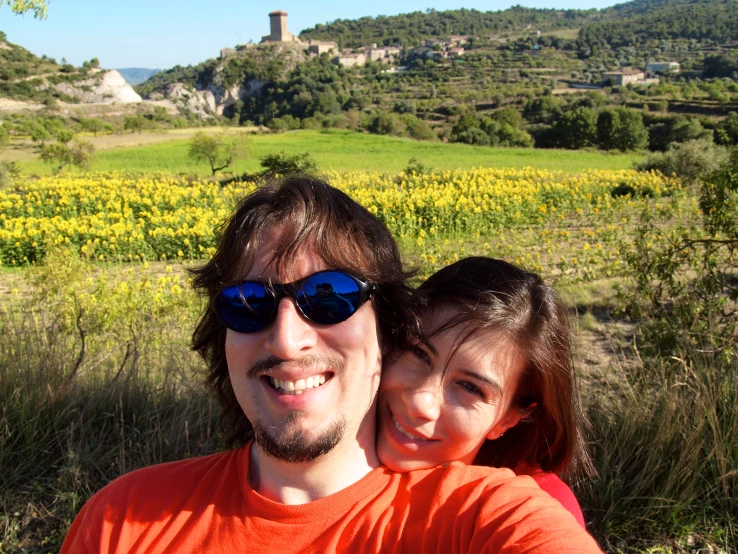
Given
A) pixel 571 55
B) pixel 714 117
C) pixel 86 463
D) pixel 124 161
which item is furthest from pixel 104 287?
pixel 571 55

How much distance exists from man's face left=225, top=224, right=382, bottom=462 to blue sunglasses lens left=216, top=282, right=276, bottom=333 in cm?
2

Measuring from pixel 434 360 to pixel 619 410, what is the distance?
1.96m

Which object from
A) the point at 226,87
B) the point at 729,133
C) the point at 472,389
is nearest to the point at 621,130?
the point at 729,133

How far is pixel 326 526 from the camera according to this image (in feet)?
4.51

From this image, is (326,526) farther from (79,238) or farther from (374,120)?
(374,120)

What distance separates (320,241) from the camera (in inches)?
62.0

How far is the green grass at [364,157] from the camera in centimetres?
3122

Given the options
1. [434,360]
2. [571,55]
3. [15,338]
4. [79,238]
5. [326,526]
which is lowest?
[79,238]

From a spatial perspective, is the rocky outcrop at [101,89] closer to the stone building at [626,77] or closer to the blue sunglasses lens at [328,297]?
the stone building at [626,77]

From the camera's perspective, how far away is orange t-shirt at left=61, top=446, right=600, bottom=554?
4.02 ft

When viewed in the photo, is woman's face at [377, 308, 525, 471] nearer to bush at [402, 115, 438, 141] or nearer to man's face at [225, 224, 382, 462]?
man's face at [225, 224, 382, 462]

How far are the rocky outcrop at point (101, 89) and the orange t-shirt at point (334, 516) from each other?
4713 inches

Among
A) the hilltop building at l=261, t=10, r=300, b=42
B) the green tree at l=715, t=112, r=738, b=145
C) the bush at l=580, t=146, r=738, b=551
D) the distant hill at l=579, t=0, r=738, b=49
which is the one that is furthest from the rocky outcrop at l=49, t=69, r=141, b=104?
the bush at l=580, t=146, r=738, b=551

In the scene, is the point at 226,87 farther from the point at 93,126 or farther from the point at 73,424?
the point at 73,424
